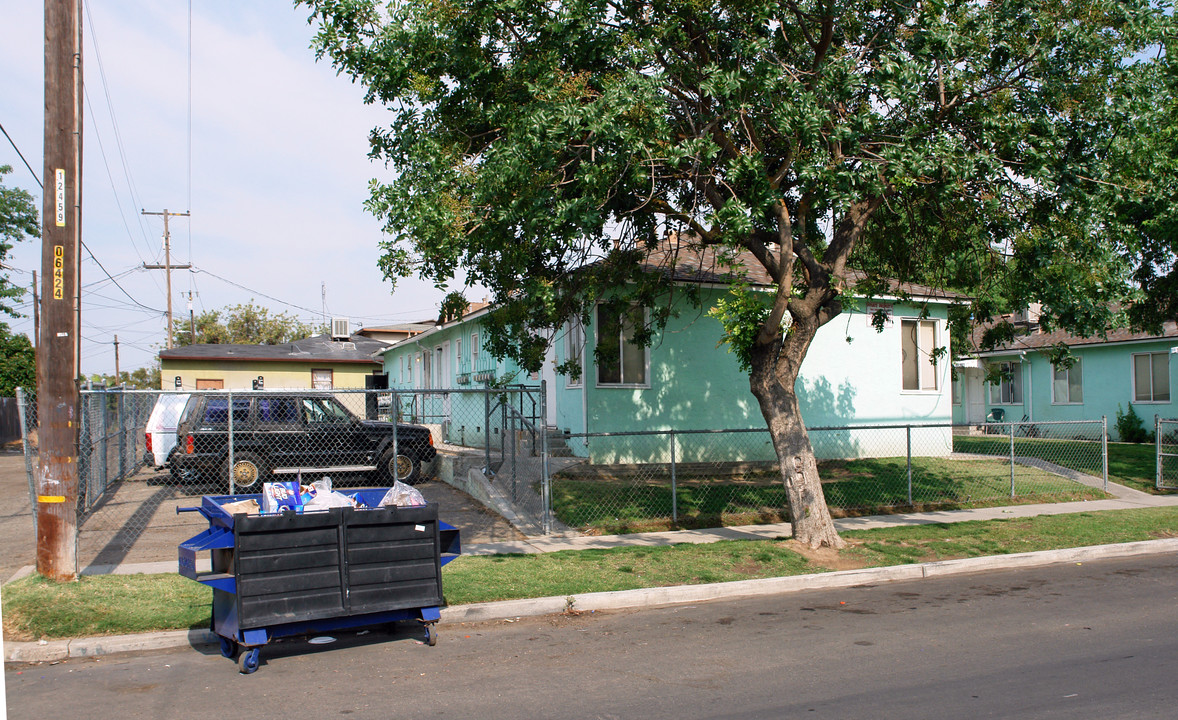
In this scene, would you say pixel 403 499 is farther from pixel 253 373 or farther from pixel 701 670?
pixel 253 373

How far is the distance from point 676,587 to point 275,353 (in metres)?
28.9

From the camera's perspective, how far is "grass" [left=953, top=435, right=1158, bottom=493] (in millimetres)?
17531

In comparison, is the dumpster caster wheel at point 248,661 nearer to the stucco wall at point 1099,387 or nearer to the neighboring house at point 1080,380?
the neighboring house at point 1080,380

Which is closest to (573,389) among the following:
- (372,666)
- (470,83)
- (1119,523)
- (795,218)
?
(795,218)

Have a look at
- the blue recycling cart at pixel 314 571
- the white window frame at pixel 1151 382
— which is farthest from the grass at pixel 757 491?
the white window frame at pixel 1151 382

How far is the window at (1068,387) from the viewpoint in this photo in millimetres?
28484

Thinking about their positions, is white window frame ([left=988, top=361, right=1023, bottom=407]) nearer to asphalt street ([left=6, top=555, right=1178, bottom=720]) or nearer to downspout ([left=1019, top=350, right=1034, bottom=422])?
downspout ([left=1019, top=350, right=1034, bottom=422])

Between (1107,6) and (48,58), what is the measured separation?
36.9 feet

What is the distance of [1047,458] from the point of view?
20297mm

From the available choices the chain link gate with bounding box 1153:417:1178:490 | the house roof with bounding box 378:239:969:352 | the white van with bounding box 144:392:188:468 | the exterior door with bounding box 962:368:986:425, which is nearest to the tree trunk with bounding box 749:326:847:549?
the house roof with bounding box 378:239:969:352

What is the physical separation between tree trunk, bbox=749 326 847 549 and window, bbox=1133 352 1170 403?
20.9 metres

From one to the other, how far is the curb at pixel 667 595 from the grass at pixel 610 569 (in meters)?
0.18

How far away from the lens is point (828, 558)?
10000mm

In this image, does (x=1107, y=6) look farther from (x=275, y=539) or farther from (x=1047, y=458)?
(x=1047, y=458)
